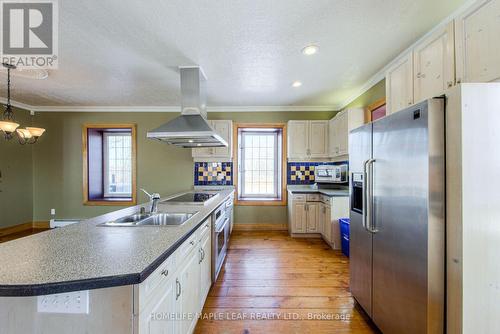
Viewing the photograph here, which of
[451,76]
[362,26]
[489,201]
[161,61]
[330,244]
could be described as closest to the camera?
[489,201]

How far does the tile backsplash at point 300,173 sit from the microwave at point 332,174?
0.23 meters

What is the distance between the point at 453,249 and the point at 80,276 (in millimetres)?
1779

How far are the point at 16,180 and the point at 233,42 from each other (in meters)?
5.14

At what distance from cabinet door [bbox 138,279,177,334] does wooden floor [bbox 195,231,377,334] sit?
78cm

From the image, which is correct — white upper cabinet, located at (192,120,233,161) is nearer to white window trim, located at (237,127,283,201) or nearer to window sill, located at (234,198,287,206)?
white window trim, located at (237,127,283,201)

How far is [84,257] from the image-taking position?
1001 millimetres

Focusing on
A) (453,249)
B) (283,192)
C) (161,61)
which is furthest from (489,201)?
(283,192)

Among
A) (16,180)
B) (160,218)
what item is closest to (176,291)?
(160,218)

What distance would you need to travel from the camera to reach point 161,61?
255cm

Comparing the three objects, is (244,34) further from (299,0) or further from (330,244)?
(330,244)

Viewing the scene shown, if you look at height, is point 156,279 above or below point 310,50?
below

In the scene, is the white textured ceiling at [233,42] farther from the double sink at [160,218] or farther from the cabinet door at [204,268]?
the cabinet door at [204,268]

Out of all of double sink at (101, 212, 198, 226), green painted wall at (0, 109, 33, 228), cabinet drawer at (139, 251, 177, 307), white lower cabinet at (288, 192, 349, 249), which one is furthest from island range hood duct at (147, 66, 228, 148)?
green painted wall at (0, 109, 33, 228)

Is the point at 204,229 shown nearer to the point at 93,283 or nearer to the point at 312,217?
the point at 93,283
